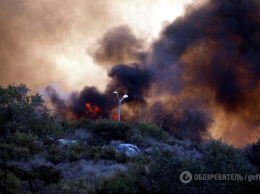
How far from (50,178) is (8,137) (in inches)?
273

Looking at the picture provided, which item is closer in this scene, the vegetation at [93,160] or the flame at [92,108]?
the vegetation at [93,160]

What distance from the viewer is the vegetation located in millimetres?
10328

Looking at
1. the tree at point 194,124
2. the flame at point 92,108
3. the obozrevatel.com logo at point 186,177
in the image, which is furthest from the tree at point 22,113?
the flame at point 92,108

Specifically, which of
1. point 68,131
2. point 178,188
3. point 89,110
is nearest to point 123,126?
point 68,131

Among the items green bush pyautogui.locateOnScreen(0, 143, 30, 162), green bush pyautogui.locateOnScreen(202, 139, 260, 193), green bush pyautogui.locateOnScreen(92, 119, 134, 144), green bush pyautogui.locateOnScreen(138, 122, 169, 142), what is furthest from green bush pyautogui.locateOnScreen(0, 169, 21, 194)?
green bush pyautogui.locateOnScreen(138, 122, 169, 142)

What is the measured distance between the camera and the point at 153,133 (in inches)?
1223

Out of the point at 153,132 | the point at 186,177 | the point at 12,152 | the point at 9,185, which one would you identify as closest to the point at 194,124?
the point at 153,132

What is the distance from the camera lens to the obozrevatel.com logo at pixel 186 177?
1023 centimetres

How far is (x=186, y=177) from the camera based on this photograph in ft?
34.2

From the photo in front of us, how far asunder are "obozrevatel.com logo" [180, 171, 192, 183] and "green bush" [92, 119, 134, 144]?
1512 centimetres

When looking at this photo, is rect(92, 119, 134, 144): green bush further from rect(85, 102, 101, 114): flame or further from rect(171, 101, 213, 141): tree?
rect(85, 102, 101, 114): flame

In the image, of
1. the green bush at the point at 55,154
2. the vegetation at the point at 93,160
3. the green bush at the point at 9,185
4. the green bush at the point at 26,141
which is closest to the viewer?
the green bush at the point at 9,185

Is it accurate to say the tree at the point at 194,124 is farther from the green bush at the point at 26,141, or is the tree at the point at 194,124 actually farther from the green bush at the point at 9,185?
the green bush at the point at 9,185

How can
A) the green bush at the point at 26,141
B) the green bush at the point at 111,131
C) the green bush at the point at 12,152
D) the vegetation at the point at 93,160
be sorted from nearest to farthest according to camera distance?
1. the vegetation at the point at 93,160
2. the green bush at the point at 12,152
3. the green bush at the point at 26,141
4. the green bush at the point at 111,131
